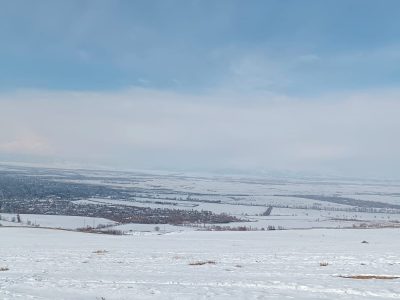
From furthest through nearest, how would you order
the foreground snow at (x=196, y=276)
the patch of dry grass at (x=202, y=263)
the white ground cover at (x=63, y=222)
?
1. the white ground cover at (x=63, y=222)
2. the patch of dry grass at (x=202, y=263)
3. the foreground snow at (x=196, y=276)

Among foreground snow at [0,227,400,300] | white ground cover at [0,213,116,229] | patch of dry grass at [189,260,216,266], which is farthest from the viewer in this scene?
white ground cover at [0,213,116,229]

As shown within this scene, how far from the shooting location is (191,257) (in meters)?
19.0

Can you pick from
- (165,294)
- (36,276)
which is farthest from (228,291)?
(36,276)

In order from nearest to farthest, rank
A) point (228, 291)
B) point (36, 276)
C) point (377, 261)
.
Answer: point (228, 291) < point (36, 276) < point (377, 261)

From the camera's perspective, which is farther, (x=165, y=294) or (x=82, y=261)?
(x=82, y=261)

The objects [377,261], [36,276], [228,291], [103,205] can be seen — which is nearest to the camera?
[228,291]

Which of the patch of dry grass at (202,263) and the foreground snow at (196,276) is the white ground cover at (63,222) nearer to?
the foreground snow at (196,276)

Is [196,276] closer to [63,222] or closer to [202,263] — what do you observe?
[202,263]

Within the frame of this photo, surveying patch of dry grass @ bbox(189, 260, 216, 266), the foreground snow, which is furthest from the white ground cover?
patch of dry grass @ bbox(189, 260, 216, 266)

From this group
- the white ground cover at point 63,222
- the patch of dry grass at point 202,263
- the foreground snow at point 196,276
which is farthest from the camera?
the white ground cover at point 63,222

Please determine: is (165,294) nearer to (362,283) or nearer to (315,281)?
(315,281)

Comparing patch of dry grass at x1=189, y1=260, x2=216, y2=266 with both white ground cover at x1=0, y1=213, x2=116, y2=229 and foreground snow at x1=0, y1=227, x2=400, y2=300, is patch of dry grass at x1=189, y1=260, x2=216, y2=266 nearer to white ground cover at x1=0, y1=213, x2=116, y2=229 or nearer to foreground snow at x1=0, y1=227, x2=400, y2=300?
foreground snow at x1=0, y1=227, x2=400, y2=300

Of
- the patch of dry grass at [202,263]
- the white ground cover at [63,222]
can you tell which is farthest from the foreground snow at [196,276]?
the white ground cover at [63,222]

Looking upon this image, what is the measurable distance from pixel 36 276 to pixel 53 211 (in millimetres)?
82826
